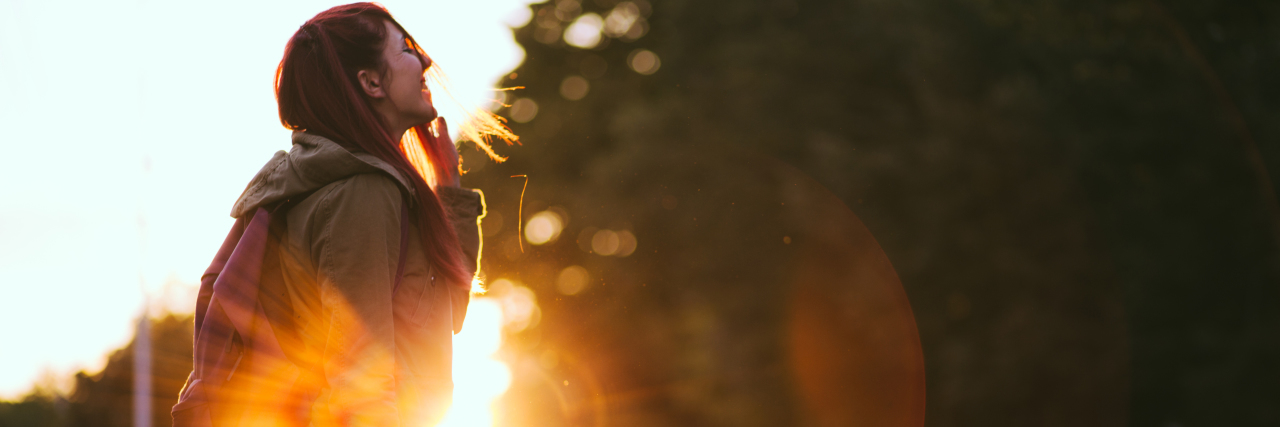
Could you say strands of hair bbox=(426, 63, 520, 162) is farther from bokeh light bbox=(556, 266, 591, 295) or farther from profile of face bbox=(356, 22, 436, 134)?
bokeh light bbox=(556, 266, 591, 295)

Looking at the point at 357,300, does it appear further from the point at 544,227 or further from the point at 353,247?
the point at 544,227

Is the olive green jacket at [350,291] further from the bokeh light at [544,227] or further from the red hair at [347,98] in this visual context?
the bokeh light at [544,227]

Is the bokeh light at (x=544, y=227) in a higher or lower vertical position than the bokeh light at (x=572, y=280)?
higher

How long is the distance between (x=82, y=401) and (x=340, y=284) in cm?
4815

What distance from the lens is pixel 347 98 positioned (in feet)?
6.22

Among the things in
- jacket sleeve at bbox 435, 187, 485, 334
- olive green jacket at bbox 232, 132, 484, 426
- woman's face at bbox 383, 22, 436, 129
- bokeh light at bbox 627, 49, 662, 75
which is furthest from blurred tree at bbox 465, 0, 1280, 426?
olive green jacket at bbox 232, 132, 484, 426

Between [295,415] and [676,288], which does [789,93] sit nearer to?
[676,288]

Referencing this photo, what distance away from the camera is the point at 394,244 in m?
1.77

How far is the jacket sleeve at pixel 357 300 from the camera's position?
5.32 feet

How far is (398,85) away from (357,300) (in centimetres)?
57

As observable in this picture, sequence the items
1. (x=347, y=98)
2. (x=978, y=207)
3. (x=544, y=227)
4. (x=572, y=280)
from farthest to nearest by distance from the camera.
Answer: (x=544, y=227) < (x=572, y=280) < (x=978, y=207) < (x=347, y=98)

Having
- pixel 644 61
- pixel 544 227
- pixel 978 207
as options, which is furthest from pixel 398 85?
pixel 644 61

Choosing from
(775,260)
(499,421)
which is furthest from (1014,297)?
(499,421)

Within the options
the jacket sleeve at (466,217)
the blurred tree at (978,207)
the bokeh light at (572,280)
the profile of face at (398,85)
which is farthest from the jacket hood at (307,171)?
the bokeh light at (572,280)
